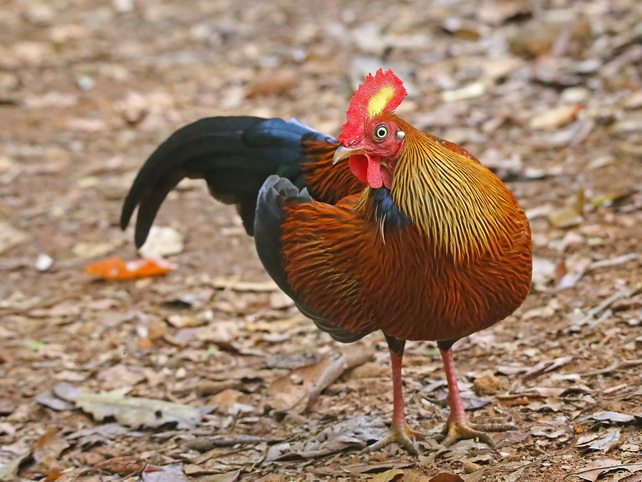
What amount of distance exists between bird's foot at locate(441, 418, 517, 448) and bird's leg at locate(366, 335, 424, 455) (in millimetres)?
155

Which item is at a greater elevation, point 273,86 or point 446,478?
point 273,86

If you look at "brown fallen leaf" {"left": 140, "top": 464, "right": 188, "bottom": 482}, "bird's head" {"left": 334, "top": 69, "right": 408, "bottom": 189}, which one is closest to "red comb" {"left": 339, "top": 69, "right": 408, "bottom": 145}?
"bird's head" {"left": 334, "top": 69, "right": 408, "bottom": 189}

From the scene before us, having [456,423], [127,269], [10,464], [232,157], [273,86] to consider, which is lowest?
[10,464]

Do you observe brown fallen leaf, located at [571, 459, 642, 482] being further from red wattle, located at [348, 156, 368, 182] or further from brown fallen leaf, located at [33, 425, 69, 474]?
brown fallen leaf, located at [33, 425, 69, 474]

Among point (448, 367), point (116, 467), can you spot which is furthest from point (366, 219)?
point (116, 467)

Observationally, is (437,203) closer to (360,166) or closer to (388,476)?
(360,166)

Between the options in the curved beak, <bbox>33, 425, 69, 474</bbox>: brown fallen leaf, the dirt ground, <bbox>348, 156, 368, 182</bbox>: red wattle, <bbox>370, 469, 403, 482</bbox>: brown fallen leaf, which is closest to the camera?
the curved beak

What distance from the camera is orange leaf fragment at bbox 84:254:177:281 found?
6547mm

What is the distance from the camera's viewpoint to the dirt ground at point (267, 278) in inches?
171

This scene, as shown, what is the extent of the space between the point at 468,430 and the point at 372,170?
144 centimetres

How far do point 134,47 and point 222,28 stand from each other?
3.90 feet

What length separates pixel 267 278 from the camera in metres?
6.46

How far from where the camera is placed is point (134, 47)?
36.9 feet

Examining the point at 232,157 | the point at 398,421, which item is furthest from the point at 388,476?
the point at 232,157
